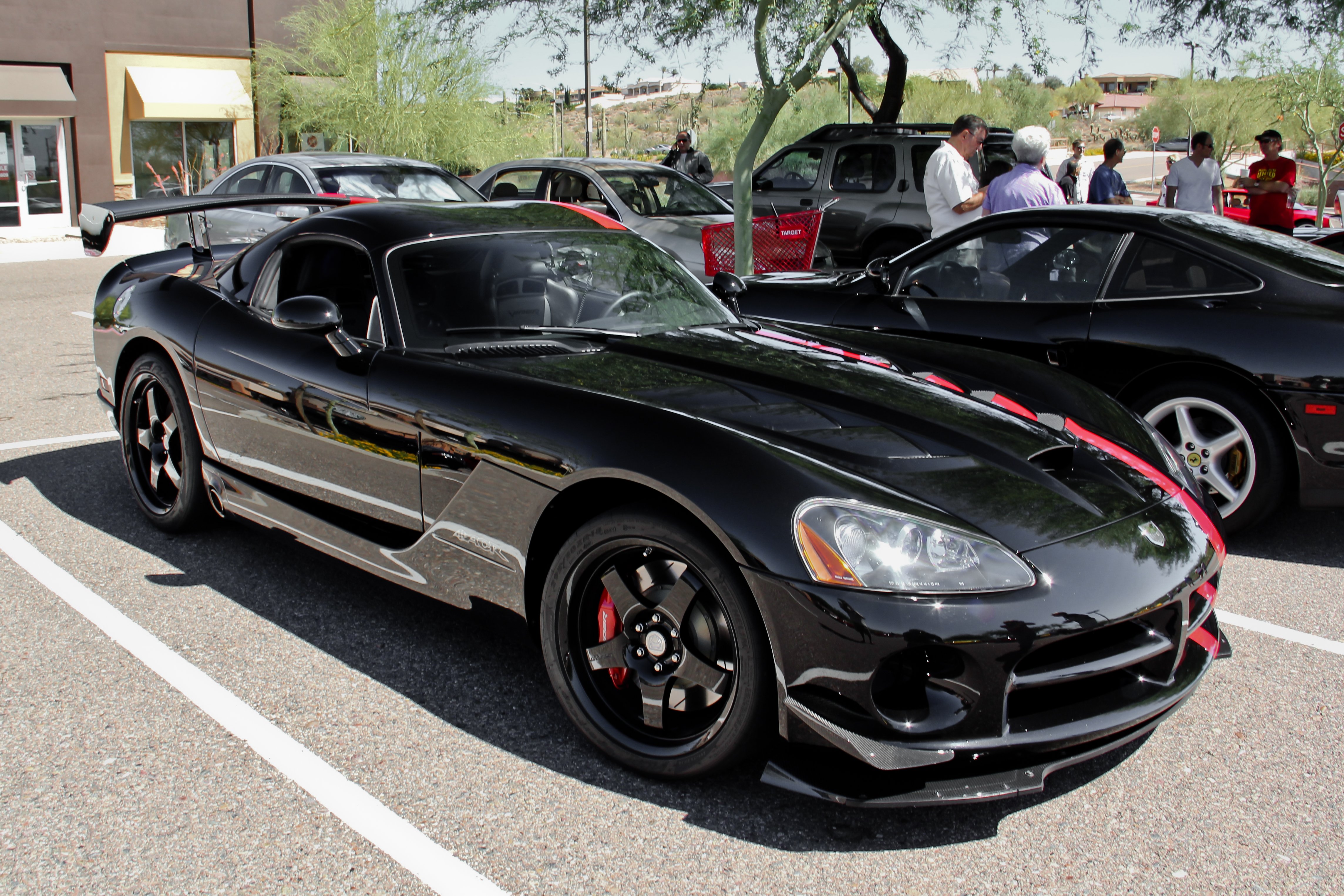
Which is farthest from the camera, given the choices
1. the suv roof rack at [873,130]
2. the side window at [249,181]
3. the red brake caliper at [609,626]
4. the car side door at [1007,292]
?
the suv roof rack at [873,130]

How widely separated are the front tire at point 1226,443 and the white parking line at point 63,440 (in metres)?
5.18

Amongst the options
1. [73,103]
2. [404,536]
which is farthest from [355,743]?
[73,103]

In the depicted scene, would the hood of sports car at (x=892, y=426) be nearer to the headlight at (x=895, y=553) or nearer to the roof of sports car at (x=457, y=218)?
the headlight at (x=895, y=553)

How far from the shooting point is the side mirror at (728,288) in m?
4.74

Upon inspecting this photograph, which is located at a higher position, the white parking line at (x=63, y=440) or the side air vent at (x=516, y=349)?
the side air vent at (x=516, y=349)

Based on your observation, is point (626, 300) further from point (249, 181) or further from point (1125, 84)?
point (1125, 84)

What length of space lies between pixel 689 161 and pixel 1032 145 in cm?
998

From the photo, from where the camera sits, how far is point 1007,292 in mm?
5504

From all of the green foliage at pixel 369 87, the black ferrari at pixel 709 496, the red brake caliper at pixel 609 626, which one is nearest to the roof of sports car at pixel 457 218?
the black ferrari at pixel 709 496

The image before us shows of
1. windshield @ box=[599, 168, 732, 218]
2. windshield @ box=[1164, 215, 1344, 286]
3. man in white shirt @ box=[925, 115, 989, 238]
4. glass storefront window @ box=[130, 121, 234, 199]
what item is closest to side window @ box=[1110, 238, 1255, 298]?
windshield @ box=[1164, 215, 1344, 286]

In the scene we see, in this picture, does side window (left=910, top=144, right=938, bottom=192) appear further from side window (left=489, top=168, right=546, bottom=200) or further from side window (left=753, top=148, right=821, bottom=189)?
side window (left=489, top=168, right=546, bottom=200)

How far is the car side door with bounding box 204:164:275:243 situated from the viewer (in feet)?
36.1

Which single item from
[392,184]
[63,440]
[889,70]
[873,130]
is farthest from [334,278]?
[889,70]

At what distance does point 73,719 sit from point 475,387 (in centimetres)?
143
